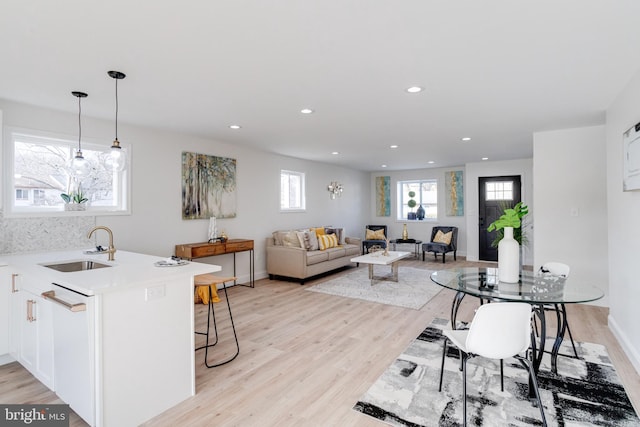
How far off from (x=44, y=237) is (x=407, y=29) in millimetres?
4000

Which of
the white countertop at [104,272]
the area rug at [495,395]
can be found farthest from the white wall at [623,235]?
the white countertop at [104,272]

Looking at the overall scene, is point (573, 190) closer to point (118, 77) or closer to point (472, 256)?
point (472, 256)

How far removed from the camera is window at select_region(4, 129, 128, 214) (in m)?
3.44

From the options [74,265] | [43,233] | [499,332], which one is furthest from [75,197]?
[499,332]

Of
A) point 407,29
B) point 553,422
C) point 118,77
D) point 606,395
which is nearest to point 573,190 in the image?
point 606,395

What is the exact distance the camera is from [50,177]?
146 inches

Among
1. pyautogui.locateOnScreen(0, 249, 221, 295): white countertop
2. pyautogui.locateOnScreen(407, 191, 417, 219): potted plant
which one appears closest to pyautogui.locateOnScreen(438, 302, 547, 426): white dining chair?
pyautogui.locateOnScreen(0, 249, 221, 295): white countertop

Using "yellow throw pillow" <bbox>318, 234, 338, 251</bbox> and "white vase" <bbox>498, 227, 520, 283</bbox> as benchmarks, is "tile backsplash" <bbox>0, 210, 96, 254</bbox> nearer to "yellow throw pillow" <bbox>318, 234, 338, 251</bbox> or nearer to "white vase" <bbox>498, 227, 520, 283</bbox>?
"yellow throw pillow" <bbox>318, 234, 338, 251</bbox>

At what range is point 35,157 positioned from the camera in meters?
3.62

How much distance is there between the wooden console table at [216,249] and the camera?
464cm

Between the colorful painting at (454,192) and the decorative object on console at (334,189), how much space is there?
2922mm

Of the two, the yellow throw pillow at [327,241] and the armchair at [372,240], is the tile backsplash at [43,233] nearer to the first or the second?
the yellow throw pillow at [327,241]

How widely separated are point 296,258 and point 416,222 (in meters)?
4.86

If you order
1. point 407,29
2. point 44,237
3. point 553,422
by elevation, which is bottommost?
point 553,422
